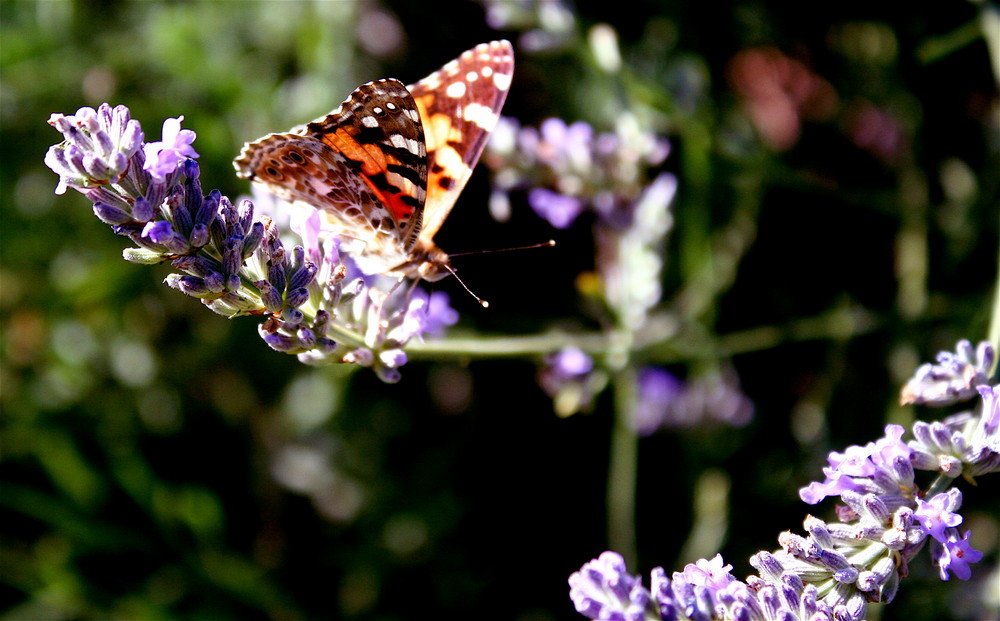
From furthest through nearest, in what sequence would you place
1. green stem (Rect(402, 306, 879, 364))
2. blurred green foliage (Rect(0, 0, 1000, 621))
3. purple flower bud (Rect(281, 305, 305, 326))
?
blurred green foliage (Rect(0, 0, 1000, 621)) → green stem (Rect(402, 306, 879, 364)) → purple flower bud (Rect(281, 305, 305, 326))

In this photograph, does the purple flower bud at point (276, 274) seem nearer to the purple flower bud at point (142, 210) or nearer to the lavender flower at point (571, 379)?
the purple flower bud at point (142, 210)

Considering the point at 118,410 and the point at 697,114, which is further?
the point at 118,410

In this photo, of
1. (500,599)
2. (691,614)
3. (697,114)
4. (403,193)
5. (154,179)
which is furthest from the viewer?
(500,599)

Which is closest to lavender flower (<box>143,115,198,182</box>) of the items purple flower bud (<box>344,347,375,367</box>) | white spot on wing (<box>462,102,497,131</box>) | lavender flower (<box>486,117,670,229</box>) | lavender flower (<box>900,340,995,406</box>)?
purple flower bud (<box>344,347,375,367</box>)

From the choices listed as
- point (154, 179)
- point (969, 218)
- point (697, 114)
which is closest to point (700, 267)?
point (697, 114)

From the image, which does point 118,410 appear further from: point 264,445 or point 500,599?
point 500,599

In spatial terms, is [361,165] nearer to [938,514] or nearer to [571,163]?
Result: [571,163]

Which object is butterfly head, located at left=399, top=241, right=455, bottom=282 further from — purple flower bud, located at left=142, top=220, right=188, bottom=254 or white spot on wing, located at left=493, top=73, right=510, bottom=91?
purple flower bud, located at left=142, top=220, right=188, bottom=254
